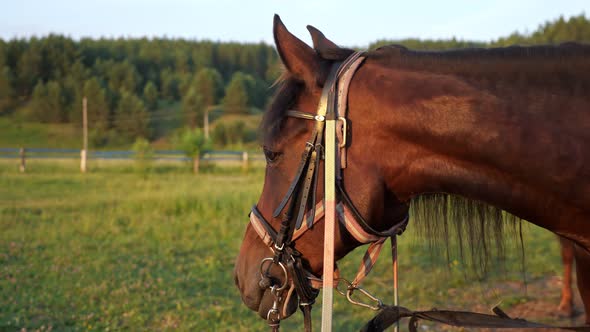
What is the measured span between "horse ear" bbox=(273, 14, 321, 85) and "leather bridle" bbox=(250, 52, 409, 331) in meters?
0.07

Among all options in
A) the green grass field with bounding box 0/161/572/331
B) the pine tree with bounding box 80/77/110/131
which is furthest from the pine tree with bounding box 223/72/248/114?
the green grass field with bounding box 0/161/572/331

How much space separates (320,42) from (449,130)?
0.58 m

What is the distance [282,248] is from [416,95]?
727 mm

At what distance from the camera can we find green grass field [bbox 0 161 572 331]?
492 cm

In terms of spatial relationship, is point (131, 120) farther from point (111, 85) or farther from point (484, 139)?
point (484, 139)

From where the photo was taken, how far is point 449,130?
5.78 feet

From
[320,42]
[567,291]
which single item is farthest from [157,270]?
[320,42]

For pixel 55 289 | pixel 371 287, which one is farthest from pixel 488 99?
pixel 55 289

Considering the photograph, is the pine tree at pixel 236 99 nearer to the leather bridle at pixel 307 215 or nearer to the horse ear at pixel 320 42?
the horse ear at pixel 320 42

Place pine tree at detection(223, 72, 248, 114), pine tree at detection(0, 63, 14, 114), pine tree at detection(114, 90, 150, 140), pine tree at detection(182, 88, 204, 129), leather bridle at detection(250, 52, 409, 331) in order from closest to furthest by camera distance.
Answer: leather bridle at detection(250, 52, 409, 331) < pine tree at detection(114, 90, 150, 140) < pine tree at detection(0, 63, 14, 114) < pine tree at detection(182, 88, 204, 129) < pine tree at detection(223, 72, 248, 114)

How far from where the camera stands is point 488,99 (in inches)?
68.3

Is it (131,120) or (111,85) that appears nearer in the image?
(131,120)

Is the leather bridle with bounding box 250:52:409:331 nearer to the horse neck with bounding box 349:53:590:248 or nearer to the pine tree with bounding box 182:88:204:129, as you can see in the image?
the horse neck with bounding box 349:53:590:248

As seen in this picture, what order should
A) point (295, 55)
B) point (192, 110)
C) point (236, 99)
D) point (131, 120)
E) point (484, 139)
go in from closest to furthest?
1. point (484, 139)
2. point (295, 55)
3. point (131, 120)
4. point (192, 110)
5. point (236, 99)
